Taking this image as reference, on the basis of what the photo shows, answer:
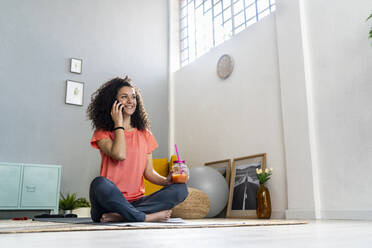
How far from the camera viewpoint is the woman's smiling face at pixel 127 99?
236 cm

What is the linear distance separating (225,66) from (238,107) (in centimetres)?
63

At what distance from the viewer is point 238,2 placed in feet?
16.6

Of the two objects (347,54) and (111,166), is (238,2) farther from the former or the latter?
(111,166)

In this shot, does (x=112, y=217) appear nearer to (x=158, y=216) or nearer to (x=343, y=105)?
(x=158, y=216)

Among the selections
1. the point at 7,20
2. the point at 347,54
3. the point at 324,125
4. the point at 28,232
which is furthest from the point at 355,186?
the point at 7,20

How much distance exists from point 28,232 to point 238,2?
432 cm

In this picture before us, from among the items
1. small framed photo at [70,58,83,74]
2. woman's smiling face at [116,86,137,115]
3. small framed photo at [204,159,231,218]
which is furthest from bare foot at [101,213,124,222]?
small framed photo at [70,58,83,74]

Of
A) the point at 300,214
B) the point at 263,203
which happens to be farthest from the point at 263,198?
the point at 300,214

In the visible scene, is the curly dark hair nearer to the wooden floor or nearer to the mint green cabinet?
the wooden floor

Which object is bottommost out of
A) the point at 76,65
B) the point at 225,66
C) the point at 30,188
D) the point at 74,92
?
the point at 30,188

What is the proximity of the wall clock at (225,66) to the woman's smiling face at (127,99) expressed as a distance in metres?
2.57

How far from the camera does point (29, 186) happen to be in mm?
4238

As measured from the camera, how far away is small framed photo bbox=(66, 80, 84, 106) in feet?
16.9

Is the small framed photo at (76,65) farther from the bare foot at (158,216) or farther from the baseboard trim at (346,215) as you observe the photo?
the baseboard trim at (346,215)
